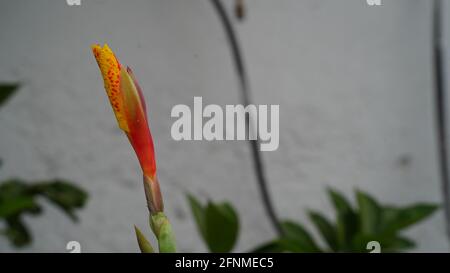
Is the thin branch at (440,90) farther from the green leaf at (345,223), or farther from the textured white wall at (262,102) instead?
the green leaf at (345,223)

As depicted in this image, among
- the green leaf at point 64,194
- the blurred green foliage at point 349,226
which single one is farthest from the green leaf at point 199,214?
the green leaf at point 64,194

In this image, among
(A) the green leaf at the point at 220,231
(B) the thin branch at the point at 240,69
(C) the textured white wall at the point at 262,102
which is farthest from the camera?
(B) the thin branch at the point at 240,69

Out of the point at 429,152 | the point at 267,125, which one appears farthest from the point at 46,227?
the point at 429,152

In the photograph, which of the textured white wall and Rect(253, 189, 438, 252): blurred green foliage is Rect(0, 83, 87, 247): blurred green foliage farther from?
Rect(253, 189, 438, 252): blurred green foliage

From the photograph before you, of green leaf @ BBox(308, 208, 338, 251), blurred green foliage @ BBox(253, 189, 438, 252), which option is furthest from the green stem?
green leaf @ BBox(308, 208, 338, 251)
